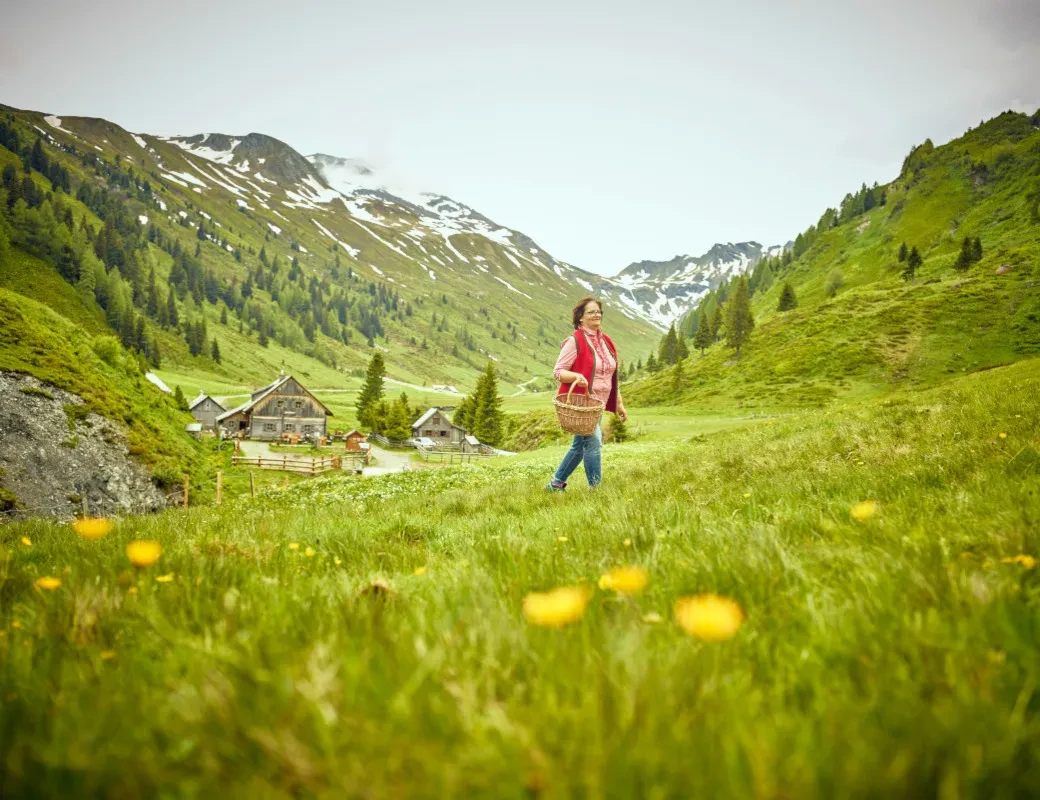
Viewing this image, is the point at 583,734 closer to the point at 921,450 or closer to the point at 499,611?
the point at 499,611

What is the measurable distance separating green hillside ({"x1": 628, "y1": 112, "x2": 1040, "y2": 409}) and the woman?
209ft

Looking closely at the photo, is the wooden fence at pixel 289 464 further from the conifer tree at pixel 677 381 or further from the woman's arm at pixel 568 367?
the conifer tree at pixel 677 381

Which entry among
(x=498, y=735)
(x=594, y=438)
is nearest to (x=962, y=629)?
(x=498, y=735)

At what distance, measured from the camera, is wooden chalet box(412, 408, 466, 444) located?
98062mm

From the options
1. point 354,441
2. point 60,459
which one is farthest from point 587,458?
point 354,441

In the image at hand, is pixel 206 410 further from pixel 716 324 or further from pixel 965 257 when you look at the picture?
pixel 965 257

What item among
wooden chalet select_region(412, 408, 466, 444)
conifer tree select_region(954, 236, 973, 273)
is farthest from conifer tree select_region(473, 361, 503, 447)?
conifer tree select_region(954, 236, 973, 273)

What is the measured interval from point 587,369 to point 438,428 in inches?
3656

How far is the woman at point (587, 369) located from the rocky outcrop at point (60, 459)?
13239 millimetres

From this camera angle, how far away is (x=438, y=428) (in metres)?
99.2

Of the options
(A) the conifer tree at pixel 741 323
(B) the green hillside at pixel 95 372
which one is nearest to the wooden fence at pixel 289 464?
(B) the green hillside at pixel 95 372

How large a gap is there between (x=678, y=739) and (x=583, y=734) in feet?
0.48

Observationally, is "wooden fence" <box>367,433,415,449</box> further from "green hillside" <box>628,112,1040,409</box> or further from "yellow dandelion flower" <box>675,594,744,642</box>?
"yellow dandelion flower" <box>675,594,744,642</box>

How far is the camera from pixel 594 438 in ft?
26.9
